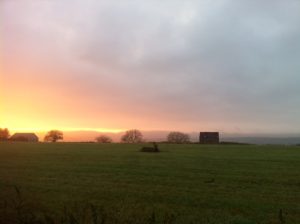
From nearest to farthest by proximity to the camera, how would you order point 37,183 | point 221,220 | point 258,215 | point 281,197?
point 221,220, point 258,215, point 281,197, point 37,183

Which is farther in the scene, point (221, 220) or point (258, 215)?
point (258, 215)

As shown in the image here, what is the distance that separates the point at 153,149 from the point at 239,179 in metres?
29.7

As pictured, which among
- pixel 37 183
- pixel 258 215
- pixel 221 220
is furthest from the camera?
Answer: pixel 37 183

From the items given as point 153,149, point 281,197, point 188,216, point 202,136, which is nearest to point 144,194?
point 188,216

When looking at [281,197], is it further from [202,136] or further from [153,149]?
[202,136]

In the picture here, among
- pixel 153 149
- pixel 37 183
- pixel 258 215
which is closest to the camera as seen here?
pixel 258 215

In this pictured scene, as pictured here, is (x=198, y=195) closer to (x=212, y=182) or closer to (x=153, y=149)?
(x=212, y=182)

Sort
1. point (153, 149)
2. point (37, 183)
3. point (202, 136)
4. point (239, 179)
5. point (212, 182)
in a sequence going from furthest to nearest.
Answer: point (202, 136), point (153, 149), point (239, 179), point (212, 182), point (37, 183)

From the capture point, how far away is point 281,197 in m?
16.2

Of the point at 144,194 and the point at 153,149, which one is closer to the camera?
the point at 144,194

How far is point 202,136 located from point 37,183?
11438cm

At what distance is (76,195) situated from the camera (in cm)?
1516

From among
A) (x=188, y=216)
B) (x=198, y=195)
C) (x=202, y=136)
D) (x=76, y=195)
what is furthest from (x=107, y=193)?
(x=202, y=136)

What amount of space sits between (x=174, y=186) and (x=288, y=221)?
22.7 feet
